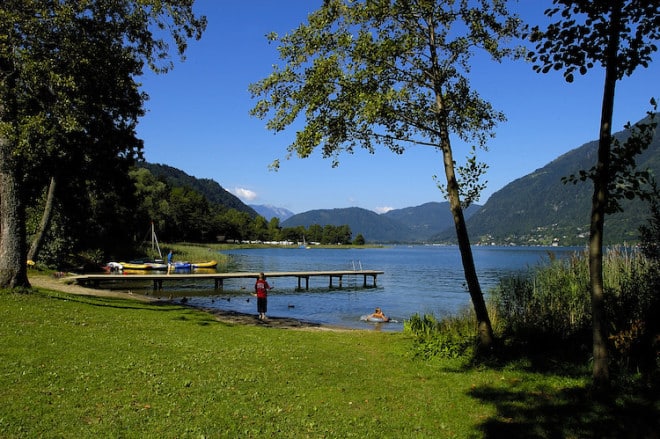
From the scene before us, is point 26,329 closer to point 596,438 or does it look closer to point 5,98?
point 5,98

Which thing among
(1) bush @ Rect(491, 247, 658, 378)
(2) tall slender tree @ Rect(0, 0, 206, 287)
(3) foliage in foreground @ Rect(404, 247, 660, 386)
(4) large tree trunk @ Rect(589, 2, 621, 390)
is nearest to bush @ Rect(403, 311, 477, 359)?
(3) foliage in foreground @ Rect(404, 247, 660, 386)

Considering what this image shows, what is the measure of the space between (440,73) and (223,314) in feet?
52.1

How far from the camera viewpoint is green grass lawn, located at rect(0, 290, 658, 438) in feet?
22.1

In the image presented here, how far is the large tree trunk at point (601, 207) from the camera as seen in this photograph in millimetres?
7625

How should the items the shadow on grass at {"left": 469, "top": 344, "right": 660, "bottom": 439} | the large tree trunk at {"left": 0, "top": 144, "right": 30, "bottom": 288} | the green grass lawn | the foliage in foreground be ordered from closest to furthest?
the green grass lawn < the shadow on grass at {"left": 469, "top": 344, "right": 660, "bottom": 439} < the foliage in foreground < the large tree trunk at {"left": 0, "top": 144, "right": 30, "bottom": 288}

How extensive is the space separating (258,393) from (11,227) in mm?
14649

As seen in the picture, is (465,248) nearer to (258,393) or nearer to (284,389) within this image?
(284,389)

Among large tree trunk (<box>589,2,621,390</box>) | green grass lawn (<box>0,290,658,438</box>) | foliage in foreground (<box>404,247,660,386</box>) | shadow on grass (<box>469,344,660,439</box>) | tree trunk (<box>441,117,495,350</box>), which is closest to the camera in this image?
green grass lawn (<box>0,290,658,438</box>)

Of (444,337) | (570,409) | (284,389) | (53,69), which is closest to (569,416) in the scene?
(570,409)

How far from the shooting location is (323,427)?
692 cm

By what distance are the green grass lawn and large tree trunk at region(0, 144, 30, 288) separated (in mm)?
5754

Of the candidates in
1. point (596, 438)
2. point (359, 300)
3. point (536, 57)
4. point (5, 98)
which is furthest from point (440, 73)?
point (359, 300)

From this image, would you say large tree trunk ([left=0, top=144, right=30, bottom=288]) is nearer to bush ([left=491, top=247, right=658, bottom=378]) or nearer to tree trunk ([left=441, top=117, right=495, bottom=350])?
tree trunk ([left=441, top=117, right=495, bottom=350])

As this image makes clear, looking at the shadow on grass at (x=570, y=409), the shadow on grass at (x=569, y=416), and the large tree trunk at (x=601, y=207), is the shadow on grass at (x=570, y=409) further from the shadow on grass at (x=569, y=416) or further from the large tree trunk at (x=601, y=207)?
the large tree trunk at (x=601, y=207)
